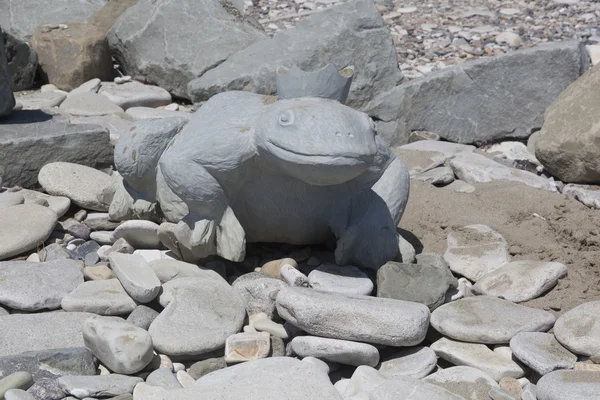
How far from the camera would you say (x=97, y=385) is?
2.94 metres

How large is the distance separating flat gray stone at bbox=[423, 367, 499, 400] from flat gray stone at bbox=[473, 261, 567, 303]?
665 millimetres

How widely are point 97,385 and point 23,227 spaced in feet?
4.58

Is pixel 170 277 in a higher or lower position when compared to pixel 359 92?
higher

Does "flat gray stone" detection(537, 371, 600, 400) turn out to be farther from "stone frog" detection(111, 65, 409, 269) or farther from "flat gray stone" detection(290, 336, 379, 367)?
"stone frog" detection(111, 65, 409, 269)

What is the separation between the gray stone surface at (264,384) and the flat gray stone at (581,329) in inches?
38.1

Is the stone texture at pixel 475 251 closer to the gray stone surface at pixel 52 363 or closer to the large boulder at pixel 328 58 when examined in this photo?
the gray stone surface at pixel 52 363

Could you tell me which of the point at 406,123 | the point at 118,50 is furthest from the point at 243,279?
A: the point at 118,50

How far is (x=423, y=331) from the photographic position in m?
3.20

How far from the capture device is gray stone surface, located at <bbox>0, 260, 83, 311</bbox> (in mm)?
3469

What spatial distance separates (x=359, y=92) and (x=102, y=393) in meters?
4.06

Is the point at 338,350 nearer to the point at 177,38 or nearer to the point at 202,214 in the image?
the point at 202,214

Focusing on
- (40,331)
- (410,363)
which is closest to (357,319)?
(410,363)

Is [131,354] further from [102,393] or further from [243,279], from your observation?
[243,279]

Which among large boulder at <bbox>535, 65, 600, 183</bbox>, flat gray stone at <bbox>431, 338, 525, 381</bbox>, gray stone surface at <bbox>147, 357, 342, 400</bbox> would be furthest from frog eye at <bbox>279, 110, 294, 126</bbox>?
large boulder at <bbox>535, 65, 600, 183</bbox>
